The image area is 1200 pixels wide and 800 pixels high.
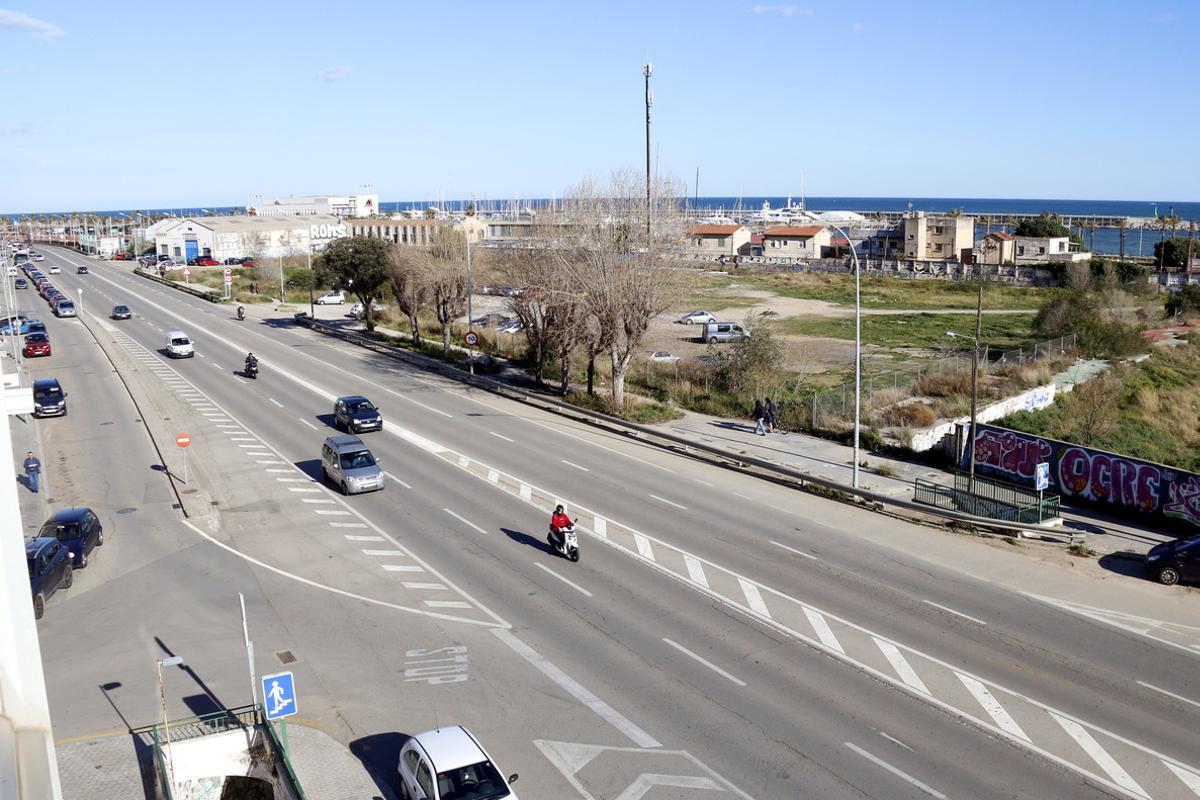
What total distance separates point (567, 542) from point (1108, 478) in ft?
→ 59.3

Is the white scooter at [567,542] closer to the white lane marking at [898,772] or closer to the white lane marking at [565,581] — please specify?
the white lane marking at [565,581]

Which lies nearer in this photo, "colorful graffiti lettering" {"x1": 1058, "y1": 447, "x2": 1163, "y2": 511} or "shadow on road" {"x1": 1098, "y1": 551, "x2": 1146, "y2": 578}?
"shadow on road" {"x1": 1098, "y1": 551, "x2": 1146, "y2": 578}

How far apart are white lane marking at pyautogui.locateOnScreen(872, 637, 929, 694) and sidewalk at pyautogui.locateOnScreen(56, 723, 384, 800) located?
383 inches

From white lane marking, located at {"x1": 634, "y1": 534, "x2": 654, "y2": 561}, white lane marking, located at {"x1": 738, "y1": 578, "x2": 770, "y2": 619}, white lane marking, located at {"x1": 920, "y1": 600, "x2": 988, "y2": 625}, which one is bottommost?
white lane marking, located at {"x1": 920, "y1": 600, "x2": 988, "y2": 625}

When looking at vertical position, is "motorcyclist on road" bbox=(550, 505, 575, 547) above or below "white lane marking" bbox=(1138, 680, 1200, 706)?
above

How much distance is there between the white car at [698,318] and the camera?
73125mm

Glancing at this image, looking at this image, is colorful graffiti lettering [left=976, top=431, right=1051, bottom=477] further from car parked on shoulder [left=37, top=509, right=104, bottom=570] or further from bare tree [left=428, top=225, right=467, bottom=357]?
bare tree [left=428, top=225, right=467, bottom=357]

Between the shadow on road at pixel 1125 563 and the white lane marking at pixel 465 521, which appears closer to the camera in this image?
the shadow on road at pixel 1125 563

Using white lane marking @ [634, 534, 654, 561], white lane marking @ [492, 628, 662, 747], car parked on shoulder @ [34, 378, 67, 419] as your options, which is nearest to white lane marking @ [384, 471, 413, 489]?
white lane marking @ [634, 534, 654, 561]

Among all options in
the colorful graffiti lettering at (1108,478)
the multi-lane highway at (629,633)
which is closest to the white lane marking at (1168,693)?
the multi-lane highway at (629,633)

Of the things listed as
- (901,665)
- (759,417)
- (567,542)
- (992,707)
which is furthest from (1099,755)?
(759,417)

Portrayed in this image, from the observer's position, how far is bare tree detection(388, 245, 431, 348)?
56750 mm

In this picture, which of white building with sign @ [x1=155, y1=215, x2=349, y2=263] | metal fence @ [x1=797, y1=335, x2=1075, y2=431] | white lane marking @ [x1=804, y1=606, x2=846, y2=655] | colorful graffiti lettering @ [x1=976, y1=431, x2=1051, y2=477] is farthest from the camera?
white building with sign @ [x1=155, y1=215, x2=349, y2=263]

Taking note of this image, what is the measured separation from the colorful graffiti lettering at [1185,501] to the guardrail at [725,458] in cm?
403
